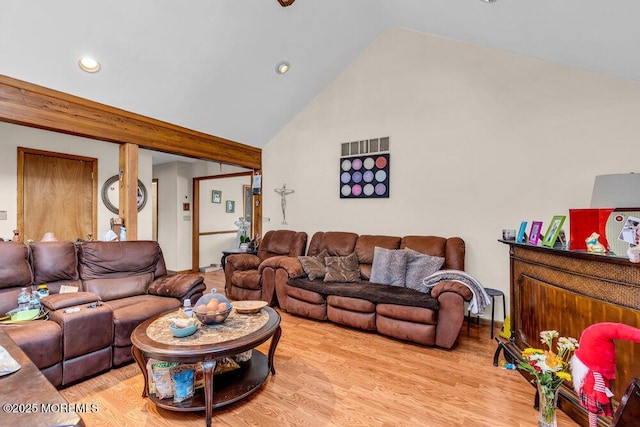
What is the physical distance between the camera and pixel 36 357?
2.02m

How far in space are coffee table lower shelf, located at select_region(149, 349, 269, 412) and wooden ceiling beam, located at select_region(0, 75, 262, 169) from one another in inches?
107

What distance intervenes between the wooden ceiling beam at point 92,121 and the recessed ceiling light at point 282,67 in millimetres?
1397

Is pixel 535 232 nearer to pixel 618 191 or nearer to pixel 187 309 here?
pixel 618 191

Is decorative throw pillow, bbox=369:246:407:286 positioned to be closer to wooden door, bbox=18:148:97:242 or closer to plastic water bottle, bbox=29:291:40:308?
plastic water bottle, bbox=29:291:40:308

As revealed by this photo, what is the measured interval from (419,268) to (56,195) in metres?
4.89

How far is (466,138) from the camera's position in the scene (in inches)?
143

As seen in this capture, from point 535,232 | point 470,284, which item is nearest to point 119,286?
point 470,284

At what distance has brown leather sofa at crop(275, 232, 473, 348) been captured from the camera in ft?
9.32

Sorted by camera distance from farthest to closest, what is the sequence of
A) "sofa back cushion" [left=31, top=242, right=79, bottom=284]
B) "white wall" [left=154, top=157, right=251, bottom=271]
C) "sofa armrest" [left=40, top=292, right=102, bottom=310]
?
"white wall" [left=154, top=157, right=251, bottom=271] < "sofa back cushion" [left=31, top=242, right=79, bottom=284] < "sofa armrest" [left=40, top=292, right=102, bottom=310]

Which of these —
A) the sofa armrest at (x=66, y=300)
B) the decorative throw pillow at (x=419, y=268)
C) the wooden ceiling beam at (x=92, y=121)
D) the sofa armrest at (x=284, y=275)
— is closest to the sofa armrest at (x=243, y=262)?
the sofa armrest at (x=284, y=275)

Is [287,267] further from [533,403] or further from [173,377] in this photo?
[533,403]

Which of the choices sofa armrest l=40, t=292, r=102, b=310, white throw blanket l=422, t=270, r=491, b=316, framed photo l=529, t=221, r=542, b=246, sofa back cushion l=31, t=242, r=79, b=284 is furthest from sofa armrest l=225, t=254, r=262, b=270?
framed photo l=529, t=221, r=542, b=246

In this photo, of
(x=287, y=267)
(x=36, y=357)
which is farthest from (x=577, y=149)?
(x=36, y=357)

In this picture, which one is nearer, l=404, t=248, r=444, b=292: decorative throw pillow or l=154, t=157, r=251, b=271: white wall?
l=404, t=248, r=444, b=292: decorative throw pillow
